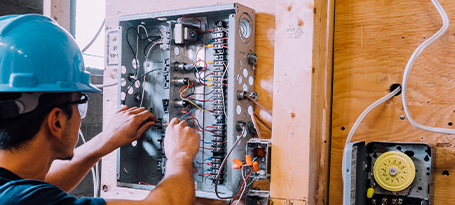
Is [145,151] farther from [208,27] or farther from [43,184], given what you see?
[43,184]

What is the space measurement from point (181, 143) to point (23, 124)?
0.50 meters

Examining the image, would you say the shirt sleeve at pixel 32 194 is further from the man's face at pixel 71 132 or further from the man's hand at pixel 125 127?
the man's hand at pixel 125 127

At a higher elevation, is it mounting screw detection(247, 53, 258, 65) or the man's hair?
mounting screw detection(247, 53, 258, 65)

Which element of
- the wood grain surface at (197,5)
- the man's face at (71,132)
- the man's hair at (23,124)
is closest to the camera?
the man's hair at (23,124)

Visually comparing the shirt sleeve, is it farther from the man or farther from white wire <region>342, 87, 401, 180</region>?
white wire <region>342, 87, 401, 180</region>

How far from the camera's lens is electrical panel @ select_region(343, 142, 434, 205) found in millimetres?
1103

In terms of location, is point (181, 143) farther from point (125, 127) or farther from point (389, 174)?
point (389, 174)

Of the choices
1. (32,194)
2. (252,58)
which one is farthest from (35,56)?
(252,58)

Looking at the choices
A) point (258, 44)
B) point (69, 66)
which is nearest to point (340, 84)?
point (258, 44)

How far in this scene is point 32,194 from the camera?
0.81 meters

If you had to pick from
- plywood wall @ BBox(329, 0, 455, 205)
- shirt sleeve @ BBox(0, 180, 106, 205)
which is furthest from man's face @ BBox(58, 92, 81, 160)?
plywood wall @ BBox(329, 0, 455, 205)

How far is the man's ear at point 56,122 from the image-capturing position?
98 cm

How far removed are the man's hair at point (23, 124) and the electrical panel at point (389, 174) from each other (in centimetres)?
89

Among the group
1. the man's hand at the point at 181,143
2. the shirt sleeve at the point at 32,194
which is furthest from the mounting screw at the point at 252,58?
the shirt sleeve at the point at 32,194
